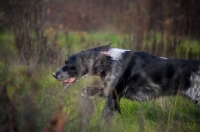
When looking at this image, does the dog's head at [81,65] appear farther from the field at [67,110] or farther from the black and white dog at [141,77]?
the field at [67,110]

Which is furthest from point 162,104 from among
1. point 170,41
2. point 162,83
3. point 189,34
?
point 189,34

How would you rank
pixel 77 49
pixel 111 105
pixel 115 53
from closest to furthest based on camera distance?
pixel 111 105 → pixel 115 53 → pixel 77 49

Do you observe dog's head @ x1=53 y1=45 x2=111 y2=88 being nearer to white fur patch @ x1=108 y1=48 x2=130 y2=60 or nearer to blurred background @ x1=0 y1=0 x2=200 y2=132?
white fur patch @ x1=108 y1=48 x2=130 y2=60

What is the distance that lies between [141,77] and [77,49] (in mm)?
5549

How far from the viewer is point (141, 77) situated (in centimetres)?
507

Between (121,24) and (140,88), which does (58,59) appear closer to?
(140,88)

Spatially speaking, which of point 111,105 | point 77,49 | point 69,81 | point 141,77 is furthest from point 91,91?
point 77,49

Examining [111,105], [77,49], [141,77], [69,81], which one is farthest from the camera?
[77,49]

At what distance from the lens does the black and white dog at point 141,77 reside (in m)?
5.01

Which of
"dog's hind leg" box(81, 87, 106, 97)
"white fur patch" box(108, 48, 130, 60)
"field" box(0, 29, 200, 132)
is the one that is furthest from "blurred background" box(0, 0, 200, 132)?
"white fur patch" box(108, 48, 130, 60)

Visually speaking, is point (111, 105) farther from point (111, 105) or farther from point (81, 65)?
point (81, 65)

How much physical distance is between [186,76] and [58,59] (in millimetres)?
3588

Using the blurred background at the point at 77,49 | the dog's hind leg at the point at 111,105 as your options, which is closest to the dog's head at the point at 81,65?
the blurred background at the point at 77,49

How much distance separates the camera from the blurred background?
136 inches
